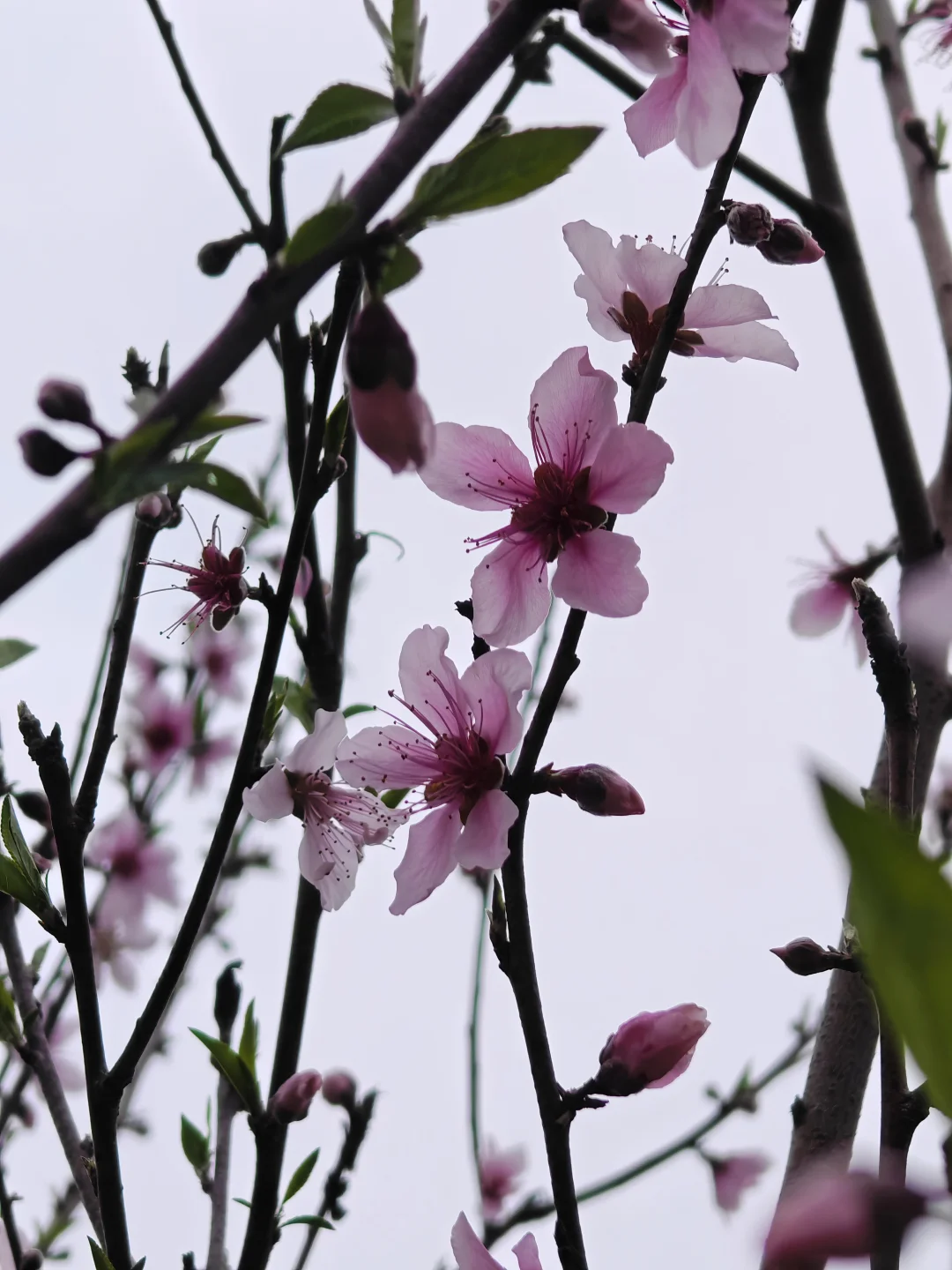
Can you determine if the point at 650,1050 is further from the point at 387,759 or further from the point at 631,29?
the point at 631,29

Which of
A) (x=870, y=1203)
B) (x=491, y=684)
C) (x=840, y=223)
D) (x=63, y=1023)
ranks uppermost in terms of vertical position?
(x=840, y=223)

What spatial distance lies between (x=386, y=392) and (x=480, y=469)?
16.3 inches

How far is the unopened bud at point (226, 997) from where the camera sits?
103 centimetres

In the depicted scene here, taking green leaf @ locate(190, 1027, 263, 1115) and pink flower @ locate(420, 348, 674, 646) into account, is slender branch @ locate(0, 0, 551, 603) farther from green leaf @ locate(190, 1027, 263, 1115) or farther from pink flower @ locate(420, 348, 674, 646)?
green leaf @ locate(190, 1027, 263, 1115)

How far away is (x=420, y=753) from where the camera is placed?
0.87 m

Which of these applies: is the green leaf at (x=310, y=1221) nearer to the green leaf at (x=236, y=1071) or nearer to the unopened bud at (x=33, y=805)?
Answer: the green leaf at (x=236, y=1071)

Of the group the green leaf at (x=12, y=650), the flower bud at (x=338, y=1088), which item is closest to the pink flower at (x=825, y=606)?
the flower bud at (x=338, y=1088)

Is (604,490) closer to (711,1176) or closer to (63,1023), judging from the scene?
(711,1176)

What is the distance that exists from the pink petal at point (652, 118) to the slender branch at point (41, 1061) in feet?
2.81

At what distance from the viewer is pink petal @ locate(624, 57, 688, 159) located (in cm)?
71

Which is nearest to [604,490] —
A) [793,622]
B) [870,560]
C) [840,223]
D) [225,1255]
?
[225,1255]

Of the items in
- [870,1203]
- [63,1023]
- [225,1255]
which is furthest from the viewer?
[63,1023]

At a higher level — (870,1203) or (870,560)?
(870,560)

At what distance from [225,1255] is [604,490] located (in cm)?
79
